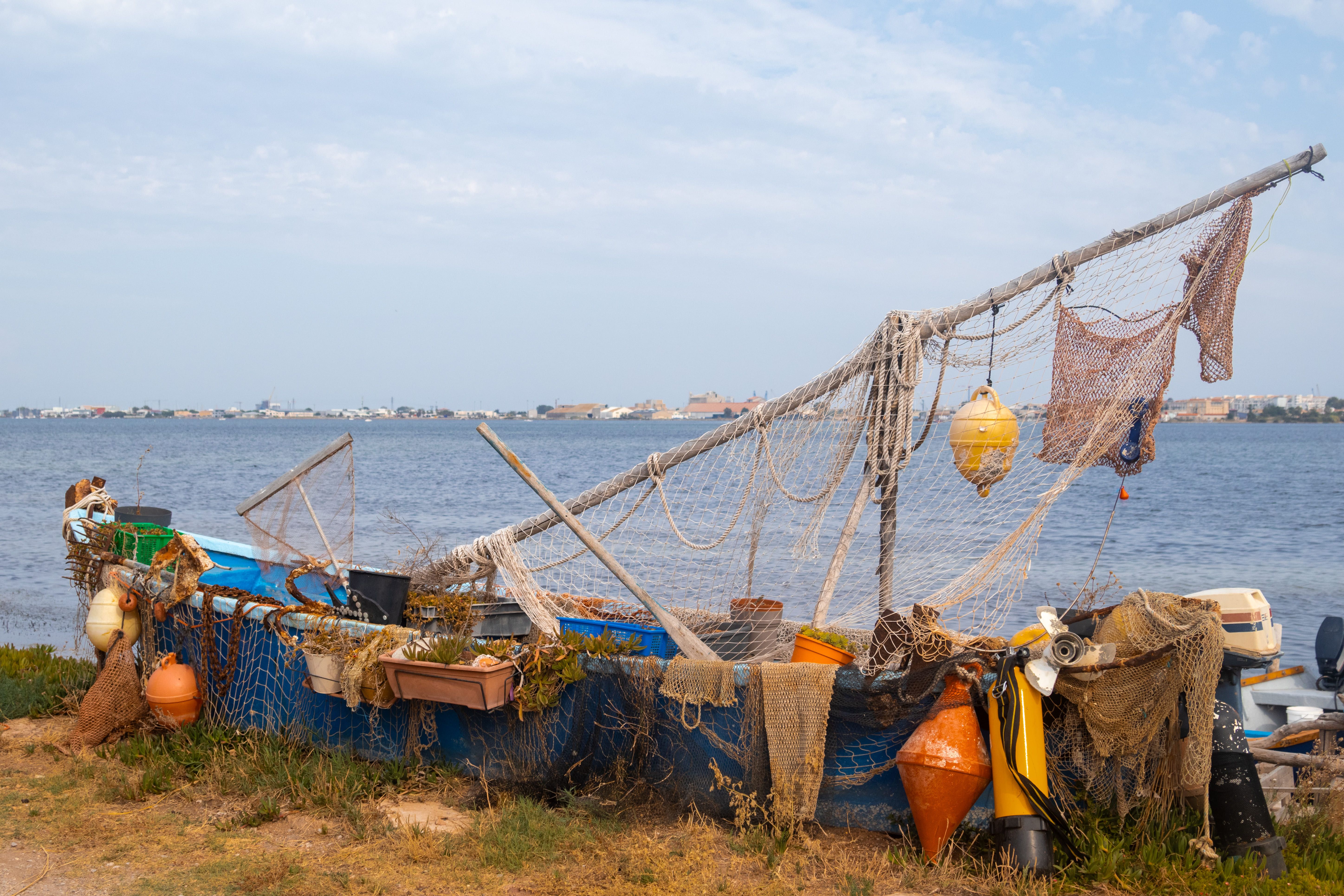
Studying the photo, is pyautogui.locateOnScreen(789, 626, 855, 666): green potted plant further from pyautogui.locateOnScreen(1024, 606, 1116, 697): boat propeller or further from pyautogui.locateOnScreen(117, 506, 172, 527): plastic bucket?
pyautogui.locateOnScreen(117, 506, 172, 527): plastic bucket

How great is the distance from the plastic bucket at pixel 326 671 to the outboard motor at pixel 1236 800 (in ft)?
15.8

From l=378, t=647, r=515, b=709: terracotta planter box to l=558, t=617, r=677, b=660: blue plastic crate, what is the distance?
24.9 inches

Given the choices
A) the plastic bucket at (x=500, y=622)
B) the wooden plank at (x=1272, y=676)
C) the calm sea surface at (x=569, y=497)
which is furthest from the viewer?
the calm sea surface at (x=569, y=497)

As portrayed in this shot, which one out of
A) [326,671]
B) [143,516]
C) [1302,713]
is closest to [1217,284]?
[1302,713]

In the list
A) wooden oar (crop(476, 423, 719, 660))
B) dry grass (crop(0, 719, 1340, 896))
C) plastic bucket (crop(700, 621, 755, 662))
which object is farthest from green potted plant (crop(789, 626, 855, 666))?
dry grass (crop(0, 719, 1340, 896))

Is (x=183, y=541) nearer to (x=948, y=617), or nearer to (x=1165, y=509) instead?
(x=948, y=617)

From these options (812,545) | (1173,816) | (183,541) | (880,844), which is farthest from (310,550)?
(1173,816)

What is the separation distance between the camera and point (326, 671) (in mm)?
5934

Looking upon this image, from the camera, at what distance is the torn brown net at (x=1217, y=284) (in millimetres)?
5281

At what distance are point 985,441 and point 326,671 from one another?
4271 millimetres

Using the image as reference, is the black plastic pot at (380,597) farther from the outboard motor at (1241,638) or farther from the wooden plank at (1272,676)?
the wooden plank at (1272,676)

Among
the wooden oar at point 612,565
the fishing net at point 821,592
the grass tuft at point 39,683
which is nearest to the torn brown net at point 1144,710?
the fishing net at point 821,592

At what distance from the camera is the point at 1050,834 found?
439 cm

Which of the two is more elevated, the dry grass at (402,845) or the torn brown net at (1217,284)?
the torn brown net at (1217,284)
